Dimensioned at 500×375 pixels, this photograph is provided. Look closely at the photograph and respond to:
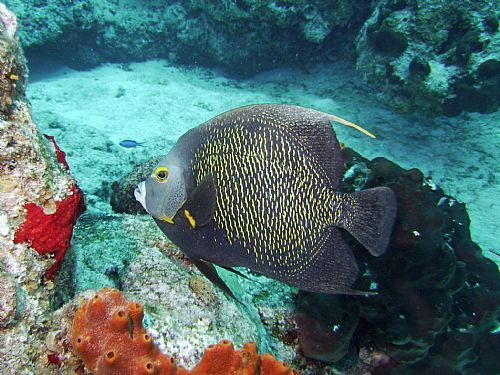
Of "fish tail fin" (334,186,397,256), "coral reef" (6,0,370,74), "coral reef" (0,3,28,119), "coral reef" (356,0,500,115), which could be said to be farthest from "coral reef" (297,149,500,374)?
"coral reef" (6,0,370,74)

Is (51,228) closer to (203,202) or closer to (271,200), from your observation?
(203,202)

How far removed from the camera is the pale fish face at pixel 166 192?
1484 millimetres

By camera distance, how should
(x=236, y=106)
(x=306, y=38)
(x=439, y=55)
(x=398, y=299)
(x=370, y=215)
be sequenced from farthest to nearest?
(x=306, y=38), (x=236, y=106), (x=439, y=55), (x=398, y=299), (x=370, y=215)

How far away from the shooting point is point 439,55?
6.56 metres

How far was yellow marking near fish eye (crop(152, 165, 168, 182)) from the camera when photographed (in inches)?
58.7

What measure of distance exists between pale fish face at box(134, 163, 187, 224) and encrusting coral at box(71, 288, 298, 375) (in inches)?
16.4

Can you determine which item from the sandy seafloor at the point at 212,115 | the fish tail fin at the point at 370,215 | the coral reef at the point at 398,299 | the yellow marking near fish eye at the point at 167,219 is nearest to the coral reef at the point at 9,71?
the yellow marking near fish eye at the point at 167,219

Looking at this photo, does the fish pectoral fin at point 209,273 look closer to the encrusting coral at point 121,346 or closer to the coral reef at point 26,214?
the encrusting coral at point 121,346

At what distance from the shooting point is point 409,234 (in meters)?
2.50

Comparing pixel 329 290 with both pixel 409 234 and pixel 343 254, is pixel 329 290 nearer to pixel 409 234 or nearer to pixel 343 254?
pixel 343 254

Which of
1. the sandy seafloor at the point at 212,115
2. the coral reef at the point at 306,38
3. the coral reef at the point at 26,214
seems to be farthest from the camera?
the coral reef at the point at 306,38

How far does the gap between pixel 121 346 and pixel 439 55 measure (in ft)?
23.8

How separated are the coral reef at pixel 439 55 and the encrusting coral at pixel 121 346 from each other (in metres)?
6.49

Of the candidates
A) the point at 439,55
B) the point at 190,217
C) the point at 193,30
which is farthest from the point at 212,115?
the point at 190,217
